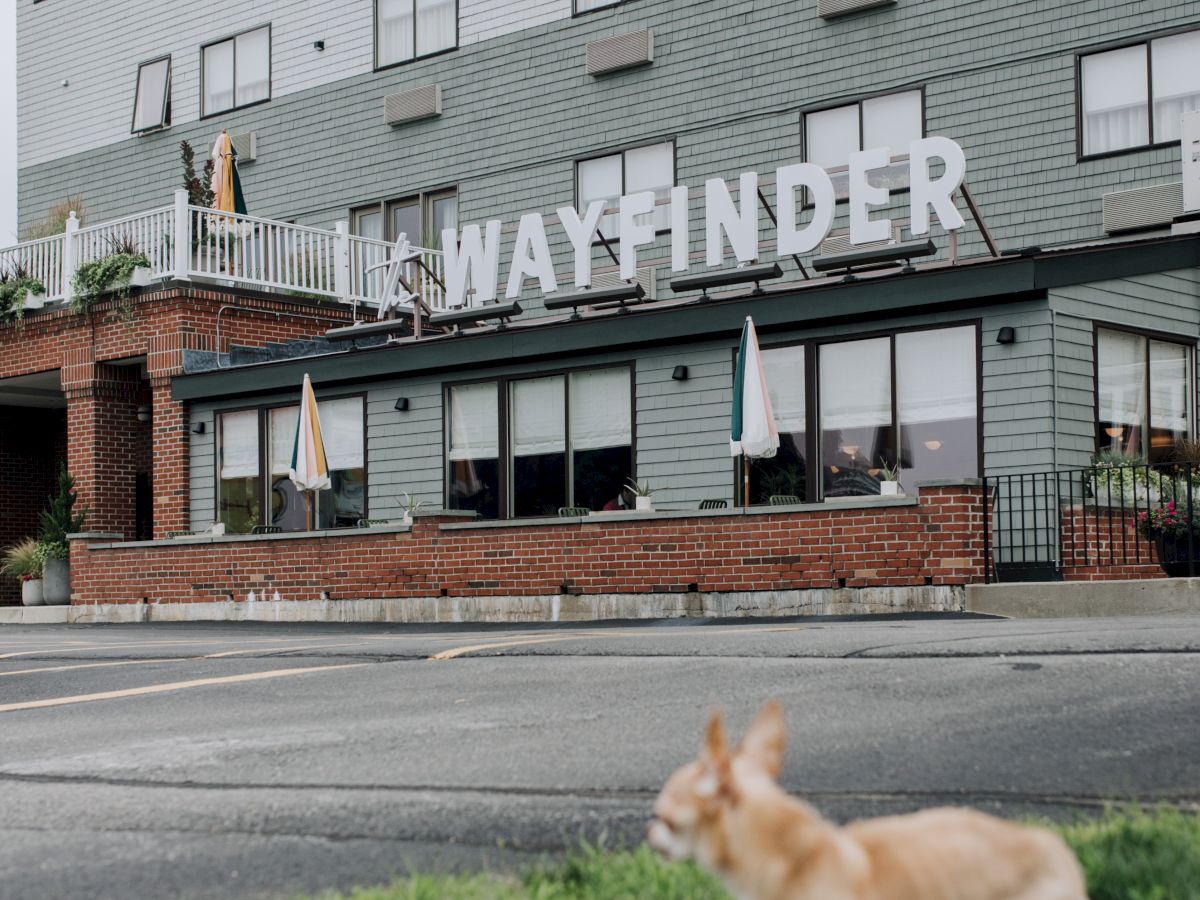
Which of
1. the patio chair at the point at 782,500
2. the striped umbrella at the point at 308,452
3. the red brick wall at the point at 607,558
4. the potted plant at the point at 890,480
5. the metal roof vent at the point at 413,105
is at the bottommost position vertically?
the red brick wall at the point at 607,558

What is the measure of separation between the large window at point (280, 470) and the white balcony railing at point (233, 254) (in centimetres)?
257

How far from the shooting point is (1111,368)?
17.7 metres

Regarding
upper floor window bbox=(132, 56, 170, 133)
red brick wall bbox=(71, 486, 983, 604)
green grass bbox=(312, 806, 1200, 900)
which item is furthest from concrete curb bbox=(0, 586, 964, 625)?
upper floor window bbox=(132, 56, 170, 133)

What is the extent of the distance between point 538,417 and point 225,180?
9.30m

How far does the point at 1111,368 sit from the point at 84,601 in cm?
1589

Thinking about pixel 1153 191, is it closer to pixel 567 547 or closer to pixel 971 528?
pixel 971 528

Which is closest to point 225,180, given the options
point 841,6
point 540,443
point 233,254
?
point 233,254

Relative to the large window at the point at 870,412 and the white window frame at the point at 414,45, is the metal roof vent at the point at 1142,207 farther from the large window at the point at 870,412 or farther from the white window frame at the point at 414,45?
the white window frame at the point at 414,45

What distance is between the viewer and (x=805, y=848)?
8.84 ft

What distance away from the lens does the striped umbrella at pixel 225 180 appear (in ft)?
86.3

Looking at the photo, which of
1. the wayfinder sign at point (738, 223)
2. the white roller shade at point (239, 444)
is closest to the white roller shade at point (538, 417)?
the wayfinder sign at point (738, 223)

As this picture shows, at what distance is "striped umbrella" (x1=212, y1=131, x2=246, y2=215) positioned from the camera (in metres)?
26.3

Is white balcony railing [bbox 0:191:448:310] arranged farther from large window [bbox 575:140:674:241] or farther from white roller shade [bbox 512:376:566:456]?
white roller shade [bbox 512:376:566:456]

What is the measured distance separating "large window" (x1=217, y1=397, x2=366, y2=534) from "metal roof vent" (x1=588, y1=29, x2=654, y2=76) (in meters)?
7.14
